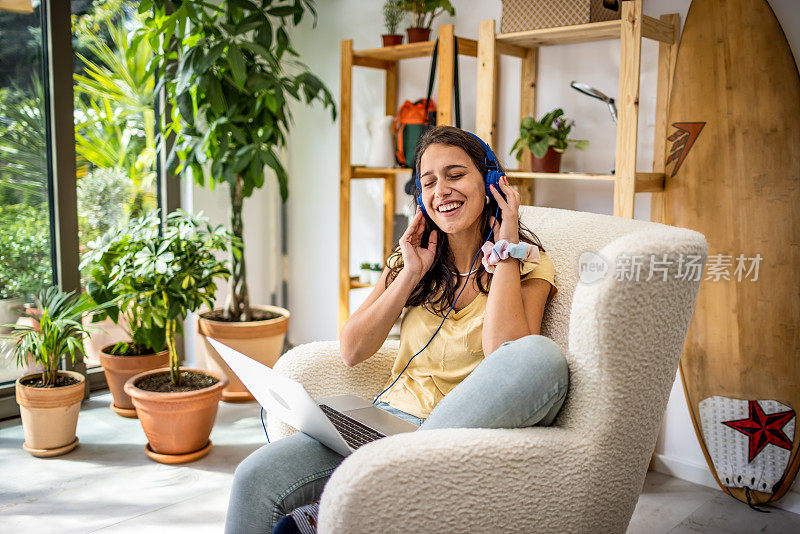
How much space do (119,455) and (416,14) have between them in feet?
6.71

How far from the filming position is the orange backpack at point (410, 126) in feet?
9.32

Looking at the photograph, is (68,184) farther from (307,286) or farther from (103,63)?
(307,286)

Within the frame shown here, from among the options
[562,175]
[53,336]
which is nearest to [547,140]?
[562,175]

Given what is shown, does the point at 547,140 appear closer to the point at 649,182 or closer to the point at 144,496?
the point at 649,182

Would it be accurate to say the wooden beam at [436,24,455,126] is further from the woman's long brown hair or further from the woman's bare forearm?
the woman's bare forearm

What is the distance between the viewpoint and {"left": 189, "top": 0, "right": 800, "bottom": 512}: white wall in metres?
2.46

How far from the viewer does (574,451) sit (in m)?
1.13

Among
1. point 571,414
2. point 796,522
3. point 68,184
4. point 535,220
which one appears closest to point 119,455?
point 68,184

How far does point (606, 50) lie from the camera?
255cm

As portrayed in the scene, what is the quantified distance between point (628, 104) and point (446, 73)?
752 millimetres

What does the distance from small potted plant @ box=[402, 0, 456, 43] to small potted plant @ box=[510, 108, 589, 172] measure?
612 millimetres

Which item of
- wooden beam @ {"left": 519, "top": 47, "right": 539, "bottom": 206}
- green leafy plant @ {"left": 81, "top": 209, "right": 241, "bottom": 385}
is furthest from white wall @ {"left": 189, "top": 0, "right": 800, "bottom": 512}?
green leafy plant @ {"left": 81, "top": 209, "right": 241, "bottom": 385}

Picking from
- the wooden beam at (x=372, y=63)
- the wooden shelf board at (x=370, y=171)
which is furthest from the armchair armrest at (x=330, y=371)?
the wooden beam at (x=372, y=63)

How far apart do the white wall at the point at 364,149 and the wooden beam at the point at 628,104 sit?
282 mm
